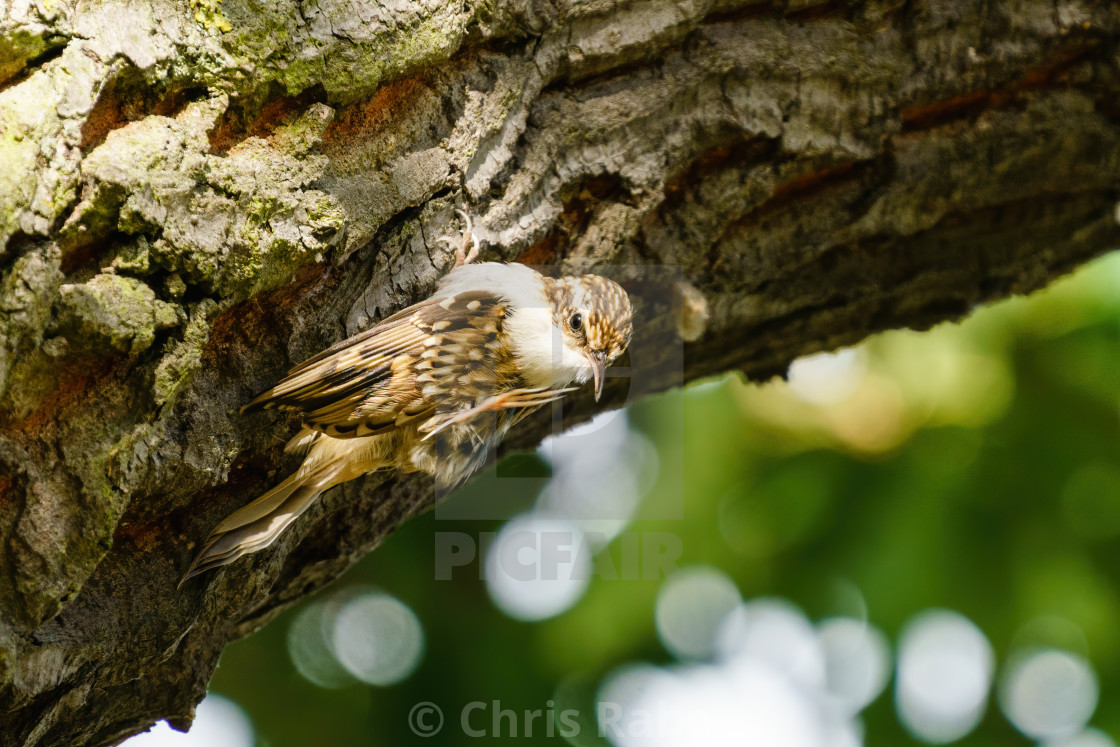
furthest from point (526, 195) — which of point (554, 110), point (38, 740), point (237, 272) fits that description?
point (38, 740)

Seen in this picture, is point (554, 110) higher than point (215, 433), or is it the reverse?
point (554, 110)

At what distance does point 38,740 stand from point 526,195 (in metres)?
1.62

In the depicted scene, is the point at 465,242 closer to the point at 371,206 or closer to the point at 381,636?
the point at 371,206

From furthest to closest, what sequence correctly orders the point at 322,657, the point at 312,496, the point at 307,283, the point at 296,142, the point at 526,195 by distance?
the point at 322,657 < the point at 526,195 < the point at 312,496 < the point at 307,283 < the point at 296,142

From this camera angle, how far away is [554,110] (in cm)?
243

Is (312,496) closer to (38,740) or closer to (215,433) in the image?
(215,433)

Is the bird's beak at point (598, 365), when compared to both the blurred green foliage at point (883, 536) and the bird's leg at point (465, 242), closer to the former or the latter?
the bird's leg at point (465, 242)

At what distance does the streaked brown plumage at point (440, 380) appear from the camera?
2098 mm

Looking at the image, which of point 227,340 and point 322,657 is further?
point 322,657

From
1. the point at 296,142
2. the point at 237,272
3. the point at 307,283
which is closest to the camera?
the point at 237,272

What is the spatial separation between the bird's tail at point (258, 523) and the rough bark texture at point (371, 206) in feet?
0.18

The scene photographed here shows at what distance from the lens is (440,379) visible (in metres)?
2.30

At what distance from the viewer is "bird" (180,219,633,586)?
2.10m

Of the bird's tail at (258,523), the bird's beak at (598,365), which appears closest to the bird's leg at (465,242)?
the bird's beak at (598,365)
